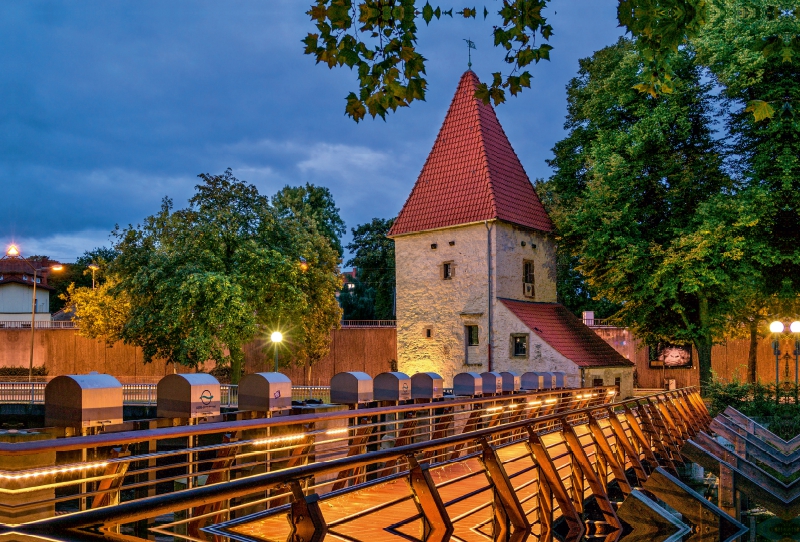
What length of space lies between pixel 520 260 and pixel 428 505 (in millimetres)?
28191

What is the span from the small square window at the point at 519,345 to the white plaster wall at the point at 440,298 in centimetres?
113

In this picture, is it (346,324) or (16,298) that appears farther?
(16,298)

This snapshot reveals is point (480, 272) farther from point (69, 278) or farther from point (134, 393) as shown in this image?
point (69, 278)

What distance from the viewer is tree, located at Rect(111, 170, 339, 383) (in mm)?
27312

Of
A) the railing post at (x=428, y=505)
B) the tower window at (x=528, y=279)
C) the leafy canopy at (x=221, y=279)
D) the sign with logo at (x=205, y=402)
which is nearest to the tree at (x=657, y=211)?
the tower window at (x=528, y=279)

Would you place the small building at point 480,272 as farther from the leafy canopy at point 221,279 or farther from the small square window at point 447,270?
the leafy canopy at point 221,279

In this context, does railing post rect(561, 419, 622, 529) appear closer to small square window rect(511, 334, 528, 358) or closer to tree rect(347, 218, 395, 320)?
small square window rect(511, 334, 528, 358)

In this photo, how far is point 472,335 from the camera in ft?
100

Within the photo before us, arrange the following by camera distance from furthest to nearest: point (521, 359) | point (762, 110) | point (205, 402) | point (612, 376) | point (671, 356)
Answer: point (671, 356) → point (612, 376) → point (521, 359) → point (205, 402) → point (762, 110)

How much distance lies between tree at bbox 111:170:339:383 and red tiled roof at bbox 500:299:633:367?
837 cm

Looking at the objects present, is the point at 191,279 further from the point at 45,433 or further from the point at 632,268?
the point at 45,433

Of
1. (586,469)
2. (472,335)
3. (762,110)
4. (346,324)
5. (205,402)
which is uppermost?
(762,110)

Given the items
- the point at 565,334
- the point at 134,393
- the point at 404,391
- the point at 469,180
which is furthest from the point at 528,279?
the point at 404,391

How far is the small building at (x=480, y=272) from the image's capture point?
96.2 ft
